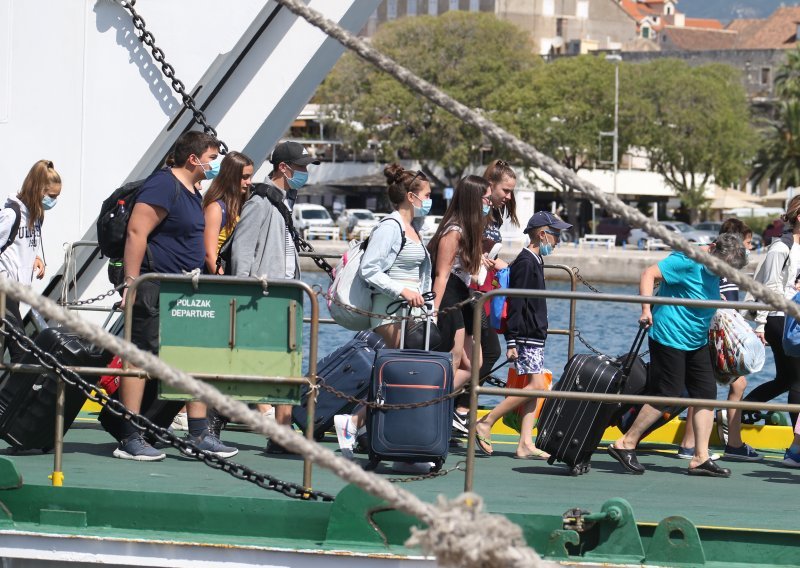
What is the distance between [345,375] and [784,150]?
63.6m

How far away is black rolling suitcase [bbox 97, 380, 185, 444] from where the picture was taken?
650cm

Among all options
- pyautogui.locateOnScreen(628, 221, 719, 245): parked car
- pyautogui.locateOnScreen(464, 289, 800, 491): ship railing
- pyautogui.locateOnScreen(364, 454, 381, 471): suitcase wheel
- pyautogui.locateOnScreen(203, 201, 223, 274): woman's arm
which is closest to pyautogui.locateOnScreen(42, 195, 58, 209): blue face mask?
pyautogui.locateOnScreen(203, 201, 223, 274): woman's arm

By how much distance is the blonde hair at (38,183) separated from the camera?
6582 millimetres

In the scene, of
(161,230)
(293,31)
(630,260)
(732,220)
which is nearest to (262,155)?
(293,31)

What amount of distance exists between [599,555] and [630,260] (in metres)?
35.7

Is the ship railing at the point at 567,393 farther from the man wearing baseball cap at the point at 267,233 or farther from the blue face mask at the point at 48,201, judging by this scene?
the blue face mask at the point at 48,201

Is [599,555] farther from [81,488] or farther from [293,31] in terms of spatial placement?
[293,31]

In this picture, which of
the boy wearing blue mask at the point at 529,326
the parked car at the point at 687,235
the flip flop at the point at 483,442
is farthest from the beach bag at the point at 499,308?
the parked car at the point at 687,235

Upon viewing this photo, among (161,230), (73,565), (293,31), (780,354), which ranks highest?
(293,31)

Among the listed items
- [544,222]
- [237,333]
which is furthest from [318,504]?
[544,222]

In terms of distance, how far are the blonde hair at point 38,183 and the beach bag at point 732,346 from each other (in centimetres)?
347

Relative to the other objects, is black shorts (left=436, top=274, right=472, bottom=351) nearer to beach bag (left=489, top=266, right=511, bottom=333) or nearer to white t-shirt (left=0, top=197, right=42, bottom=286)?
beach bag (left=489, top=266, right=511, bottom=333)

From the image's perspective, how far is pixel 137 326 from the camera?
233 inches

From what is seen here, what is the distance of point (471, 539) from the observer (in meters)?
2.76
